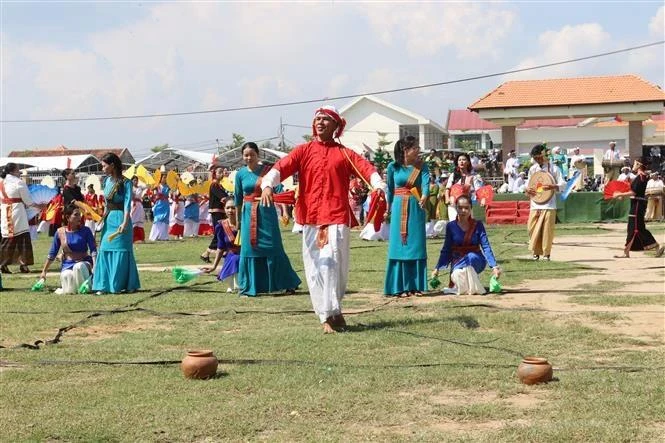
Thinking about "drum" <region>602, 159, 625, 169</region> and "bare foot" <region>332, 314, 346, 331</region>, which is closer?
"bare foot" <region>332, 314, 346, 331</region>

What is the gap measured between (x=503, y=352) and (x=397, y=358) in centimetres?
82

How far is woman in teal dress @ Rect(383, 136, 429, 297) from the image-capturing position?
11.2 meters

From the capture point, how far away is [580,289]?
1107 cm

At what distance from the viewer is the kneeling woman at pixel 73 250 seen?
12055 mm

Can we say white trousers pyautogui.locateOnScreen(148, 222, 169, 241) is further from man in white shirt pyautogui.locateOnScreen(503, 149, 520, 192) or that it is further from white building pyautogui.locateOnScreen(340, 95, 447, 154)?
white building pyautogui.locateOnScreen(340, 95, 447, 154)

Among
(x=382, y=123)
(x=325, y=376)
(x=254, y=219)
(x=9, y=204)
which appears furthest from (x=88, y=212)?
(x=382, y=123)

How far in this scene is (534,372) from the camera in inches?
235

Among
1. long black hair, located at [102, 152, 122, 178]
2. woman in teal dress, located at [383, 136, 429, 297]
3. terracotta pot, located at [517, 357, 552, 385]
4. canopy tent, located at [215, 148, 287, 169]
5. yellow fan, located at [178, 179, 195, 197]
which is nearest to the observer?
terracotta pot, located at [517, 357, 552, 385]

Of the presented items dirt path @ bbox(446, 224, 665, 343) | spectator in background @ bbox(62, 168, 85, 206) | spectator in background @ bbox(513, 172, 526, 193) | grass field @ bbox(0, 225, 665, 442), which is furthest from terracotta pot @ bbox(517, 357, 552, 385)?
spectator in background @ bbox(513, 172, 526, 193)

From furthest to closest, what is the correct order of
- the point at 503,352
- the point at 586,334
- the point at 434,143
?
the point at 434,143 < the point at 586,334 < the point at 503,352

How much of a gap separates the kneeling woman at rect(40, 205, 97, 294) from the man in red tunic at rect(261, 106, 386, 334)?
4.34 m

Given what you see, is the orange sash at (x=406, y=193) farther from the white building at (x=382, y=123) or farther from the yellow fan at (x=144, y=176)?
the white building at (x=382, y=123)

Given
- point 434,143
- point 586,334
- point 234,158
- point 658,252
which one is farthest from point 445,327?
point 434,143

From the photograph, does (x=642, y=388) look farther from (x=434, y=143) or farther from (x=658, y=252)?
(x=434, y=143)
